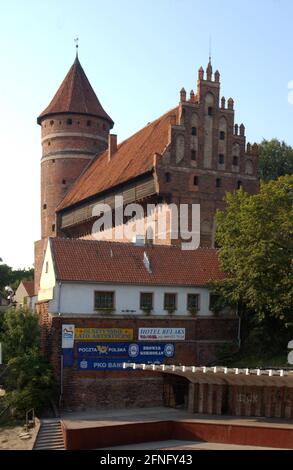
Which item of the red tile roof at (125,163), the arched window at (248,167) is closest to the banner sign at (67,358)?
the red tile roof at (125,163)

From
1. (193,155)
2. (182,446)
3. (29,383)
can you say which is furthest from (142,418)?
(193,155)

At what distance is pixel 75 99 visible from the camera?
60.0 metres

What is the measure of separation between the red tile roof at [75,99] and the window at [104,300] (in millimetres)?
30532

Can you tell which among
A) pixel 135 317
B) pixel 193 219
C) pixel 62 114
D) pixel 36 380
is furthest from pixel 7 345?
pixel 62 114

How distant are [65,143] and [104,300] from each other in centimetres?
2995

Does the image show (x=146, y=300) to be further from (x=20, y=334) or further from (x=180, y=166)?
(x=180, y=166)

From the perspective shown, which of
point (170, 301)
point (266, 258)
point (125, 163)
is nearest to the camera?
point (266, 258)

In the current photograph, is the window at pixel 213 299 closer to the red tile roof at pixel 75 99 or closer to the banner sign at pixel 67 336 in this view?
the banner sign at pixel 67 336

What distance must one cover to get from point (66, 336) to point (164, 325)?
16.6 feet

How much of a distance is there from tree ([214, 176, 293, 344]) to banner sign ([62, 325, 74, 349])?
7.74m

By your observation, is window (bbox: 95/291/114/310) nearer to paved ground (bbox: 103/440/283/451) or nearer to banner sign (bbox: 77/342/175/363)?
banner sign (bbox: 77/342/175/363)

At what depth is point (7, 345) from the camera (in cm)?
3228

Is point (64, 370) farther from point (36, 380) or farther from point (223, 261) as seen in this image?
point (223, 261)

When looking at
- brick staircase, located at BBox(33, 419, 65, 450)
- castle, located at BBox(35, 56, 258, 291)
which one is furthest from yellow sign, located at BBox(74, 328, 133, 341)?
castle, located at BBox(35, 56, 258, 291)
